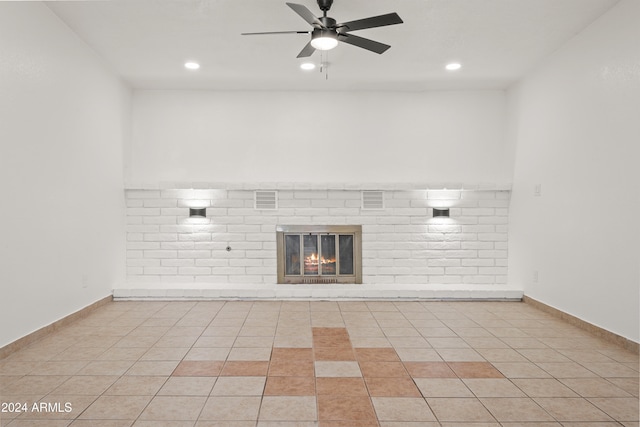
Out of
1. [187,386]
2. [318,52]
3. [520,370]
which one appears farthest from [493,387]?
[318,52]

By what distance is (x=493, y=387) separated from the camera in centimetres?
256

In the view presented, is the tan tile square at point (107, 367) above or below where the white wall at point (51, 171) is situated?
below

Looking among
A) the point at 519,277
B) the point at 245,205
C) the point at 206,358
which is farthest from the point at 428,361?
the point at 245,205

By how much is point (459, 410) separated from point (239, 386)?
1.32 meters

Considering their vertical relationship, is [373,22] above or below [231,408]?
above

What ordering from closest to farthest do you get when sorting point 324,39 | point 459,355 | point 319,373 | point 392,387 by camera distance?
point 392,387 < point 319,373 < point 324,39 < point 459,355

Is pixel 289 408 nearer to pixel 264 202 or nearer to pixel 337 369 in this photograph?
pixel 337 369

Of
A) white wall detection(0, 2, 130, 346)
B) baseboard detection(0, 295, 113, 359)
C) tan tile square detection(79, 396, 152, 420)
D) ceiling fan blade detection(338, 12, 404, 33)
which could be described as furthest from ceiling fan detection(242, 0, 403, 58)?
baseboard detection(0, 295, 113, 359)

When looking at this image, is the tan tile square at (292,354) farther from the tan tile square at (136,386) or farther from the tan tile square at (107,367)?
the tan tile square at (107,367)

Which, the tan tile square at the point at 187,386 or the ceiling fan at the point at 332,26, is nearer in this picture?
the tan tile square at the point at 187,386

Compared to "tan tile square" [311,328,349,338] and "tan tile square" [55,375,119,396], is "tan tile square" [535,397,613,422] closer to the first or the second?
"tan tile square" [311,328,349,338]

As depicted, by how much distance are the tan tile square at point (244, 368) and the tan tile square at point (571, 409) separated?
1.73 meters

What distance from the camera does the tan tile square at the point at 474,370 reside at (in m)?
2.75

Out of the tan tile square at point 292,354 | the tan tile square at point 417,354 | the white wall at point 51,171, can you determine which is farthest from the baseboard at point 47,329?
the tan tile square at point 417,354
